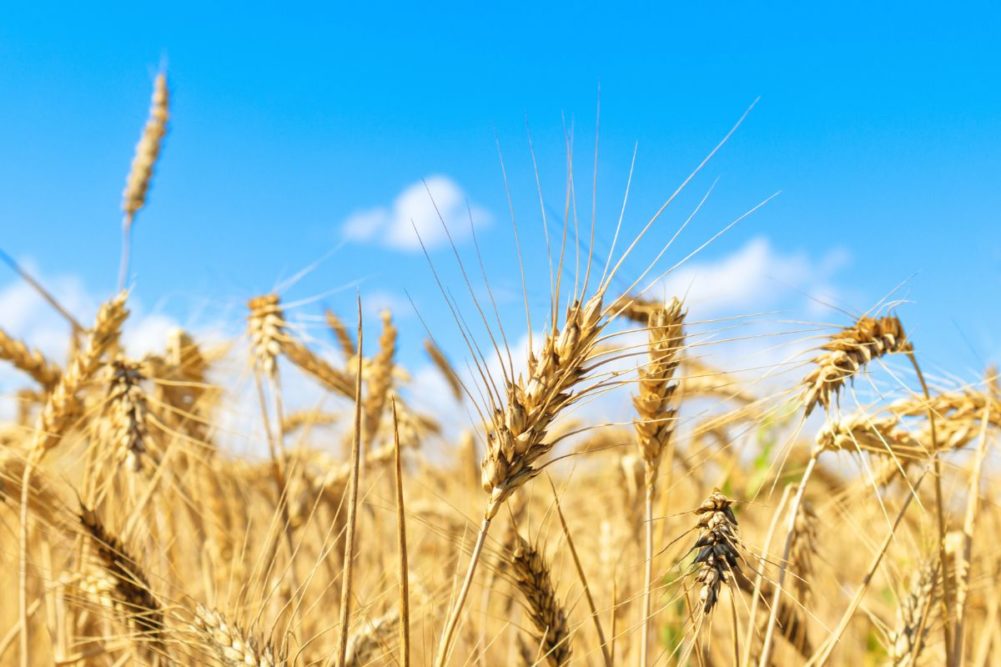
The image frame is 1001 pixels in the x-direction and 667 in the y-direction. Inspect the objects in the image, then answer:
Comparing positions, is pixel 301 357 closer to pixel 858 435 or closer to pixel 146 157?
pixel 146 157

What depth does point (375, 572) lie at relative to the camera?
103 inches

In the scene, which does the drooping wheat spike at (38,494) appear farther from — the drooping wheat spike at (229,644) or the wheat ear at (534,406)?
the wheat ear at (534,406)

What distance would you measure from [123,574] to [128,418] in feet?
2.00

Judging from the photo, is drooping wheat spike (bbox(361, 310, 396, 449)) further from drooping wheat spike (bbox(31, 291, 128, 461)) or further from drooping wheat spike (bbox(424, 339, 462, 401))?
drooping wheat spike (bbox(424, 339, 462, 401))

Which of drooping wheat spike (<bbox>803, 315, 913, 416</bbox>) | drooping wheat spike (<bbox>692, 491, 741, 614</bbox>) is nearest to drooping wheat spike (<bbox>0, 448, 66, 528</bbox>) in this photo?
drooping wheat spike (<bbox>692, 491, 741, 614</bbox>)

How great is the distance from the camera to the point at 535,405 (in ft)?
3.61

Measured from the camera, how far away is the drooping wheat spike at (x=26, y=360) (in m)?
2.88

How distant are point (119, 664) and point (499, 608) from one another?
1.19 metres

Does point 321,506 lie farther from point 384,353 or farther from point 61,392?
point 61,392

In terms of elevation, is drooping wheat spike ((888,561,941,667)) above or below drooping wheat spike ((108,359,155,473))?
below

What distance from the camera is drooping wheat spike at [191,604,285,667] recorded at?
1297mm

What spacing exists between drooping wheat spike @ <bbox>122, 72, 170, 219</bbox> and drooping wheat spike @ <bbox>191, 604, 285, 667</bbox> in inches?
106

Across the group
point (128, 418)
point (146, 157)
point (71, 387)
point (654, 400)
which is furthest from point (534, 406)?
point (146, 157)

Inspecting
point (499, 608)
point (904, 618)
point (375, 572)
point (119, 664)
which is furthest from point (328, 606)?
point (904, 618)
